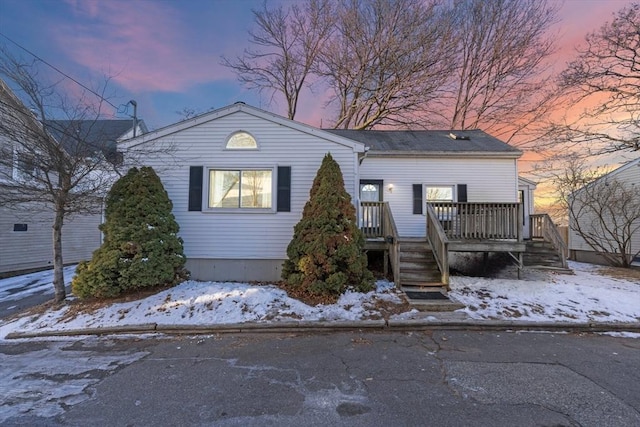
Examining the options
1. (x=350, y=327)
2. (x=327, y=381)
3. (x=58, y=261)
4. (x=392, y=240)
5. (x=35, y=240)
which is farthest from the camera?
(x=35, y=240)

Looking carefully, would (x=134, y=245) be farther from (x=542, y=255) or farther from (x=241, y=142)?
(x=542, y=255)

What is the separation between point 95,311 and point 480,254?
10069 millimetres

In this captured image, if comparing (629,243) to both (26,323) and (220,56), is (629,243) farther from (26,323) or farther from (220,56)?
(220,56)

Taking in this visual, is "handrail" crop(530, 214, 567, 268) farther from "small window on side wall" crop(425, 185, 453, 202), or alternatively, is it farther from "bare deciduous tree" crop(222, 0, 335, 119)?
"bare deciduous tree" crop(222, 0, 335, 119)

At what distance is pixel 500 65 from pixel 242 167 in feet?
58.4

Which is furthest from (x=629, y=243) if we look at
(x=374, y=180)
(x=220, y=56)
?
(x=220, y=56)

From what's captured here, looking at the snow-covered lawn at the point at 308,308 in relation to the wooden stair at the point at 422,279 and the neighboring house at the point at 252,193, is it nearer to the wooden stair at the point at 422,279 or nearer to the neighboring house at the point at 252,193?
the wooden stair at the point at 422,279

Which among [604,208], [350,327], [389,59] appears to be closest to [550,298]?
[350,327]

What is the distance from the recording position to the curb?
5.05 metres

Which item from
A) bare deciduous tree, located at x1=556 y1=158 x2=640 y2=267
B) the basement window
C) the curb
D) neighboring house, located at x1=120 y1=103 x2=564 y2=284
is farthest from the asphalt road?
bare deciduous tree, located at x1=556 y1=158 x2=640 y2=267

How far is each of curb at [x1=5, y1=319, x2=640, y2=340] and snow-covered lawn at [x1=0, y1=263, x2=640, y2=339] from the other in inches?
5.5

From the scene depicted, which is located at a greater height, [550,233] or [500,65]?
[500,65]

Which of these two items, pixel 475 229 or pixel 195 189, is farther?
pixel 475 229

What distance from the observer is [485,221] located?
7.90 metres
